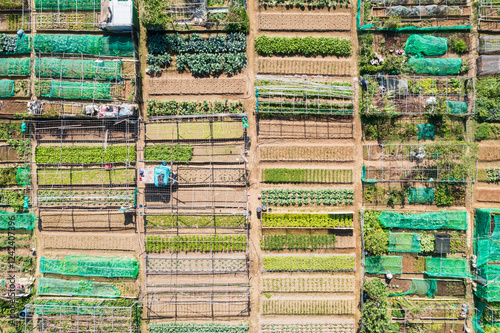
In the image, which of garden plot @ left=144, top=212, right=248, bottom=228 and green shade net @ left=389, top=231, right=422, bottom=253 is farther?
garden plot @ left=144, top=212, right=248, bottom=228

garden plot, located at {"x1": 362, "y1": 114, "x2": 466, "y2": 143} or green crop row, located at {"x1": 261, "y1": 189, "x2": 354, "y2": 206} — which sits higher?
garden plot, located at {"x1": 362, "y1": 114, "x2": 466, "y2": 143}

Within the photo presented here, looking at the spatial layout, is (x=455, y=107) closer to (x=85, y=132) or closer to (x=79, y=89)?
(x=85, y=132)

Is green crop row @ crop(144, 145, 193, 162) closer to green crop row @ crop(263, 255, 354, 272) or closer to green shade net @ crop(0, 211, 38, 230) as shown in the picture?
green crop row @ crop(263, 255, 354, 272)

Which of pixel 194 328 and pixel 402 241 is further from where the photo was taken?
pixel 402 241

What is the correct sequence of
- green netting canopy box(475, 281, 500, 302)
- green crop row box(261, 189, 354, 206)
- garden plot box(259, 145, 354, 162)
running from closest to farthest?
green netting canopy box(475, 281, 500, 302), green crop row box(261, 189, 354, 206), garden plot box(259, 145, 354, 162)

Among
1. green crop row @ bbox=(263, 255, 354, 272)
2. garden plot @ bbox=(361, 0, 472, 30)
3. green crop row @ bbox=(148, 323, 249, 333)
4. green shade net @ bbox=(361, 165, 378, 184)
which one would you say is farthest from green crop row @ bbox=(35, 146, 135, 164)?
garden plot @ bbox=(361, 0, 472, 30)

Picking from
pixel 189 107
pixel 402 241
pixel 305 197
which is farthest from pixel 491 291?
pixel 189 107

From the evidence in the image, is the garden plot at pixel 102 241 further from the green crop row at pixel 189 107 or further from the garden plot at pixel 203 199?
the green crop row at pixel 189 107
